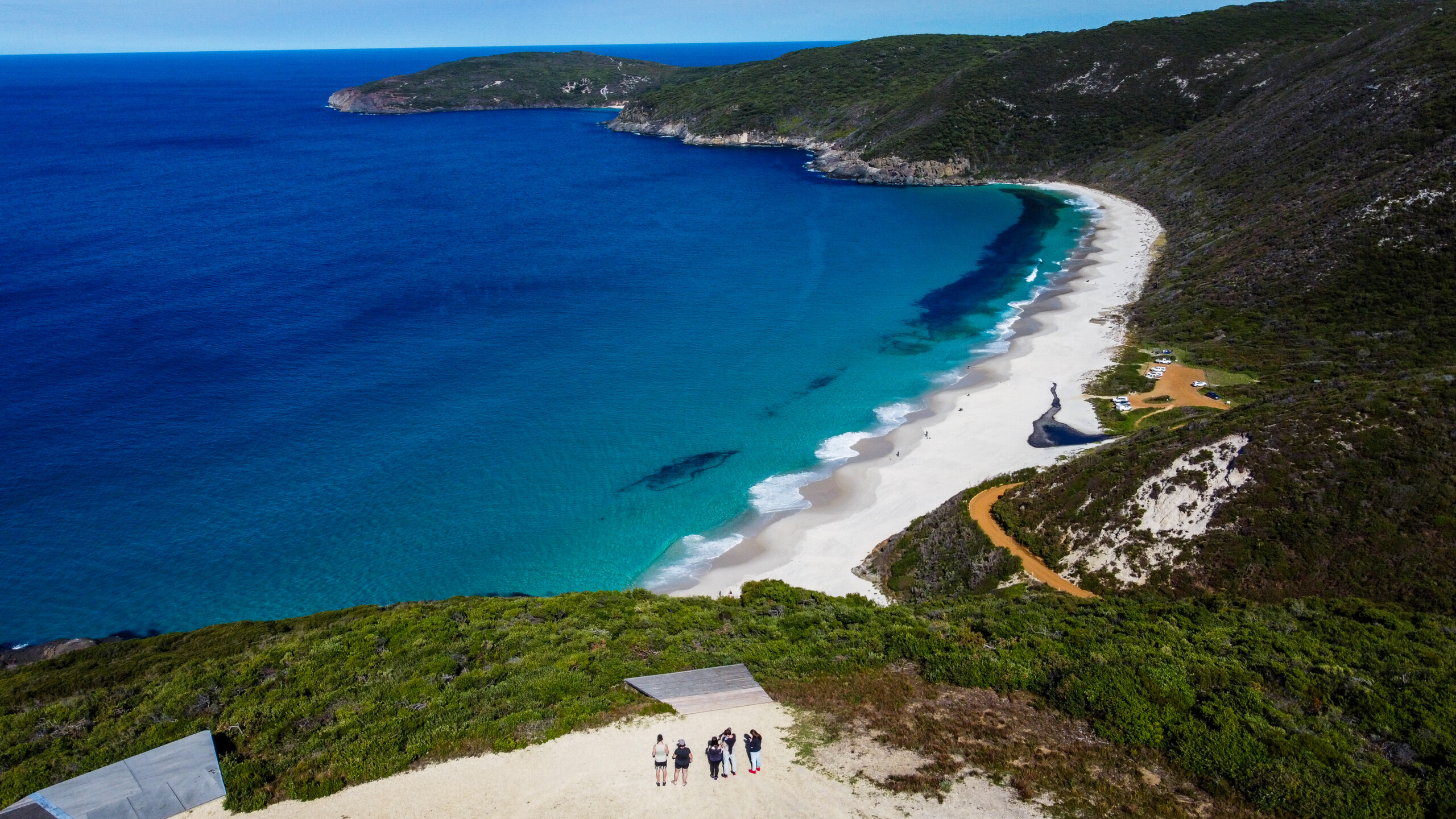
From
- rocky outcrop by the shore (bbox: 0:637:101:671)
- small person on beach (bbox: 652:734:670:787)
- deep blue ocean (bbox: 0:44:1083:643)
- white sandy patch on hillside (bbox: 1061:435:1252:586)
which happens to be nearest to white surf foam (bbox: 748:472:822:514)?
deep blue ocean (bbox: 0:44:1083:643)

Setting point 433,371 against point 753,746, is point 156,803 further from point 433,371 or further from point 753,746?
point 433,371

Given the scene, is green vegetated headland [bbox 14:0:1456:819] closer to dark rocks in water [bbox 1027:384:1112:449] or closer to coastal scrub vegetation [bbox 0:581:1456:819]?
coastal scrub vegetation [bbox 0:581:1456:819]

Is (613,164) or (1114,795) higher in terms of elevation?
(613,164)

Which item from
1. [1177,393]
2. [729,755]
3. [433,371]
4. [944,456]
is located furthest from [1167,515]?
[433,371]

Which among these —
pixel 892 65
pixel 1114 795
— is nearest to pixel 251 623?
pixel 1114 795

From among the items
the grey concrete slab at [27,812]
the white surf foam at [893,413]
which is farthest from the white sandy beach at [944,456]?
the grey concrete slab at [27,812]

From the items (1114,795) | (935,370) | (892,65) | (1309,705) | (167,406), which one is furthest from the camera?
(892,65)

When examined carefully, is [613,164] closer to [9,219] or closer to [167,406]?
[9,219]
